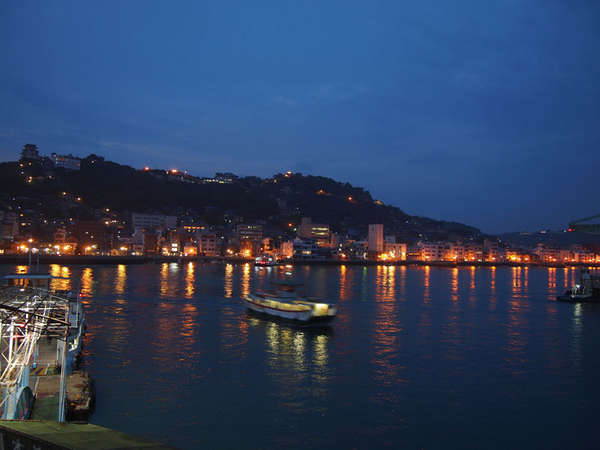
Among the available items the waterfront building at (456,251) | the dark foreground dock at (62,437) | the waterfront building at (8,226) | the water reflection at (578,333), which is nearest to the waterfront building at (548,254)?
the waterfront building at (456,251)

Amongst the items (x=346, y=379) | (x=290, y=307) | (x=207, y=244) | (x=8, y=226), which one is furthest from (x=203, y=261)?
(x=346, y=379)

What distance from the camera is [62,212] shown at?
349ft

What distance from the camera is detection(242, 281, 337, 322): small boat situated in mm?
23656

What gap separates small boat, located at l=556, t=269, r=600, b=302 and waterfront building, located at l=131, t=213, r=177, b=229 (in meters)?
94.3

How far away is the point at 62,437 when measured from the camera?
4844mm

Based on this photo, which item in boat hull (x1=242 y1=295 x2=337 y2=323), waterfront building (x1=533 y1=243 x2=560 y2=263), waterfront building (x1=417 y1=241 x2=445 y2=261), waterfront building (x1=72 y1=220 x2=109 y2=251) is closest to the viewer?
boat hull (x1=242 y1=295 x2=337 y2=323)

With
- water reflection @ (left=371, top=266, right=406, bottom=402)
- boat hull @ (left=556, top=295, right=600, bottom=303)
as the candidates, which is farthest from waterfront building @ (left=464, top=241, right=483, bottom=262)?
water reflection @ (left=371, top=266, right=406, bottom=402)

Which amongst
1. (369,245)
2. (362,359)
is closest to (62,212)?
(369,245)

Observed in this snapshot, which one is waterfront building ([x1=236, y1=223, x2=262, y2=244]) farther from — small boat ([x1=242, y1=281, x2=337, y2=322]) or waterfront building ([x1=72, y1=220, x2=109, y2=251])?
small boat ([x1=242, y1=281, x2=337, y2=322])

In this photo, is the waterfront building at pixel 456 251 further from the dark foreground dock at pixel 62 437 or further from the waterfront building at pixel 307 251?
the dark foreground dock at pixel 62 437

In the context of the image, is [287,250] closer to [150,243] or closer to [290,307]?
[150,243]

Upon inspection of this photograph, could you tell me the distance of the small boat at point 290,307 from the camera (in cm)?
2366

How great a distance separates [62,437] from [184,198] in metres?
143

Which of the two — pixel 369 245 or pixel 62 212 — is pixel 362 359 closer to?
pixel 62 212
